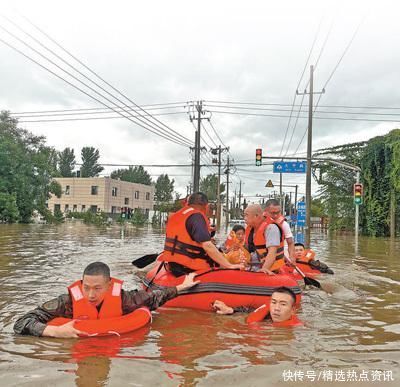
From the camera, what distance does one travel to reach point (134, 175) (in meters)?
110

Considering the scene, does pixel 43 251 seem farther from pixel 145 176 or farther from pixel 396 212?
pixel 145 176

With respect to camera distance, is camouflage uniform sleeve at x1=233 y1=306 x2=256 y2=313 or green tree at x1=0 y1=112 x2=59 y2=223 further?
green tree at x1=0 y1=112 x2=59 y2=223

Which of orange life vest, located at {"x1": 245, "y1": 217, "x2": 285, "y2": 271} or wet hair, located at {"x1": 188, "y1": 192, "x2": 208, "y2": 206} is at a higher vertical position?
wet hair, located at {"x1": 188, "y1": 192, "x2": 208, "y2": 206}

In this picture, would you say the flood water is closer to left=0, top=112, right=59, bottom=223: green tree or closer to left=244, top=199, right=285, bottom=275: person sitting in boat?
left=244, top=199, right=285, bottom=275: person sitting in boat

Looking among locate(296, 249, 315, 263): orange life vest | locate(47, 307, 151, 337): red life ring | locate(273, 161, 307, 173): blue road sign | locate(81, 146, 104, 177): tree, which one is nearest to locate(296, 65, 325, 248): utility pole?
locate(273, 161, 307, 173): blue road sign

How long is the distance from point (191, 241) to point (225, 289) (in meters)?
0.77

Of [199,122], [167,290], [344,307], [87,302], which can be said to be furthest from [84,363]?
[199,122]

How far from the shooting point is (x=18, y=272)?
9.38 metres

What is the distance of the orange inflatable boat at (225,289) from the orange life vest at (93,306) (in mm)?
1618

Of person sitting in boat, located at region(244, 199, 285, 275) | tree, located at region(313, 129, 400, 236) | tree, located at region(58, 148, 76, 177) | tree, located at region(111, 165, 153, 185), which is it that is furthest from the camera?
tree, located at region(111, 165, 153, 185)

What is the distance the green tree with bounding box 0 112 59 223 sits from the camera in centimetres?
3572

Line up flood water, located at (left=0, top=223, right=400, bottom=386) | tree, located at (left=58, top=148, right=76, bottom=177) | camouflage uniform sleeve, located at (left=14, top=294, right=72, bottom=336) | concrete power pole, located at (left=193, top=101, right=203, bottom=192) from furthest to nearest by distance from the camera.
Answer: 1. tree, located at (left=58, top=148, right=76, bottom=177)
2. concrete power pole, located at (left=193, top=101, right=203, bottom=192)
3. camouflage uniform sleeve, located at (left=14, top=294, right=72, bottom=336)
4. flood water, located at (left=0, top=223, right=400, bottom=386)

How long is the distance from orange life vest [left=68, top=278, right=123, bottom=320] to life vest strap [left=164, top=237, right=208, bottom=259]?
1.61 meters

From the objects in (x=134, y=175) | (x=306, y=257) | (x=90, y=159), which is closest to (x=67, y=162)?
(x=90, y=159)
